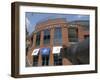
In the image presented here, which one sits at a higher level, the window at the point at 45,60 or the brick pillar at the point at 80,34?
the brick pillar at the point at 80,34

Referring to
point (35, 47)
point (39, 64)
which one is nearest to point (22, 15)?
point (35, 47)

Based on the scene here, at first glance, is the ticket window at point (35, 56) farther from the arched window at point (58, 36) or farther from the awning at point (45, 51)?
the arched window at point (58, 36)

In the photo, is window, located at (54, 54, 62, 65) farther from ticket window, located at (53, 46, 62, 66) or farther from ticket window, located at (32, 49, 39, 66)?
ticket window, located at (32, 49, 39, 66)

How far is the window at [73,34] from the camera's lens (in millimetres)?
2111

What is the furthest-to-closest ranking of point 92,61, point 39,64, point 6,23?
point 92,61, point 39,64, point 6,23

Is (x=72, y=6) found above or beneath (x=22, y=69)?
above

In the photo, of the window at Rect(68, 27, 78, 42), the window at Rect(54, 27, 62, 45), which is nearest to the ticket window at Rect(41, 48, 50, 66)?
the window at Rect(54, 27, 62, 45)

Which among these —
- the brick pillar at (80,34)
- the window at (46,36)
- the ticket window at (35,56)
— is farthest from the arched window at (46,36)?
the brick pillar at (80,34)

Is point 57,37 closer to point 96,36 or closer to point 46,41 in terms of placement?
point 46,41

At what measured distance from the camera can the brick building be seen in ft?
6.53

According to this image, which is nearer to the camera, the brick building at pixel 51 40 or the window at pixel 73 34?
the brick building at pixel 51 40

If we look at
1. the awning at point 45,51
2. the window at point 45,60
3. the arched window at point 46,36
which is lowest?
the window at point 45,60

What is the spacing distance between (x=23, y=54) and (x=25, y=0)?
1.45 ft

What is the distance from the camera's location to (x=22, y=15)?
1.93 m
